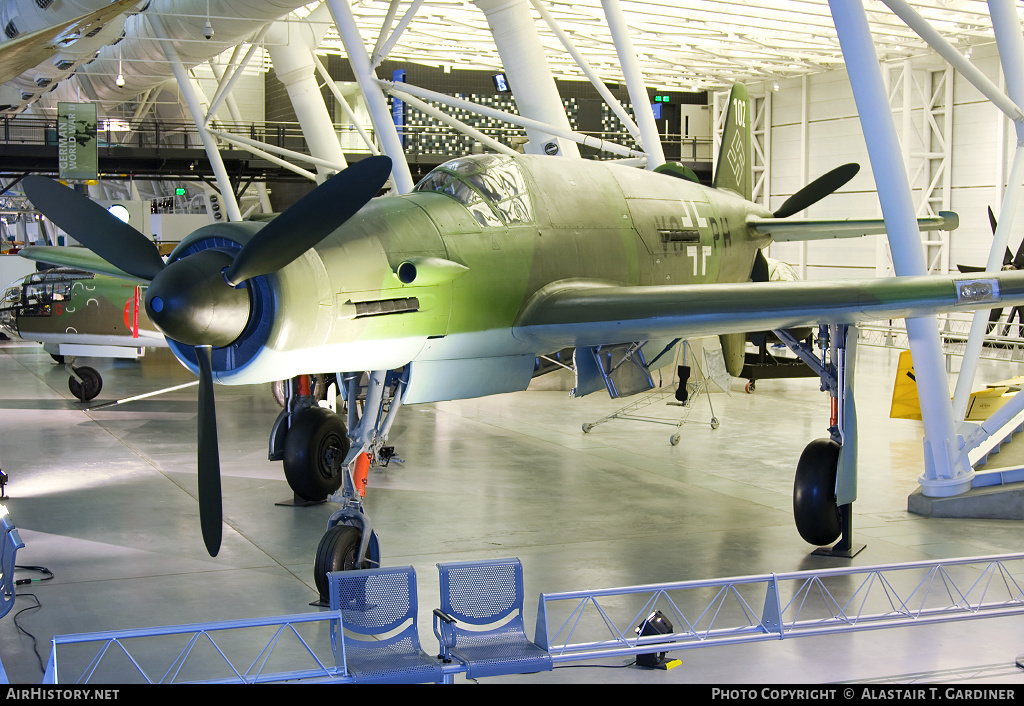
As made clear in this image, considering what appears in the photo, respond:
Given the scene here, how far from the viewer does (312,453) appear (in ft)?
37.6

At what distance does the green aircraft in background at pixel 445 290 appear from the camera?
21.5ft

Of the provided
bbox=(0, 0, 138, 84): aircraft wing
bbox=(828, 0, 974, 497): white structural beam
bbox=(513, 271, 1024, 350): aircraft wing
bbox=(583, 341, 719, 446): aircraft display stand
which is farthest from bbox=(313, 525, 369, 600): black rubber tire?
bbox=(583, 341, 719, 446): aircraft display stand

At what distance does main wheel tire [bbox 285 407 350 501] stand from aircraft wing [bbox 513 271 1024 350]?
390 centimetres

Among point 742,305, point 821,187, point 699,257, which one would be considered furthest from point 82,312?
point 742,305

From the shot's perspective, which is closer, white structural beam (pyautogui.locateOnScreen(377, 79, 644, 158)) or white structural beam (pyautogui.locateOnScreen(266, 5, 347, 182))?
white structural beam (pyautogui.locateOnScreen(377, 79, 644, 158))

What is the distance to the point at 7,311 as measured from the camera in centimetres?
1958

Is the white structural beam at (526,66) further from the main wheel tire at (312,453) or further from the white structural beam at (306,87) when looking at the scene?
the white structural beam at (306,87)

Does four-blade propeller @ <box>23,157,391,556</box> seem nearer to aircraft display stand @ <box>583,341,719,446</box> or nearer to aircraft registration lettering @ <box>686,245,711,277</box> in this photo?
aircraft registration lettering @ <box>686,245,711,277</box>

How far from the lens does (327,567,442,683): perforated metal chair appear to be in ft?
18.5

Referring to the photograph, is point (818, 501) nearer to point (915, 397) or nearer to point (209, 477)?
point (209, 477)

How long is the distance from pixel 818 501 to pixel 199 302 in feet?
20.0

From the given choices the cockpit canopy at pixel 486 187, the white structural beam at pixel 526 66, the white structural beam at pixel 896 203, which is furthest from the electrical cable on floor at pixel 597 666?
the white structural beam at pixel 526 66

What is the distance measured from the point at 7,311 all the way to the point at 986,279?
18.0 meters
